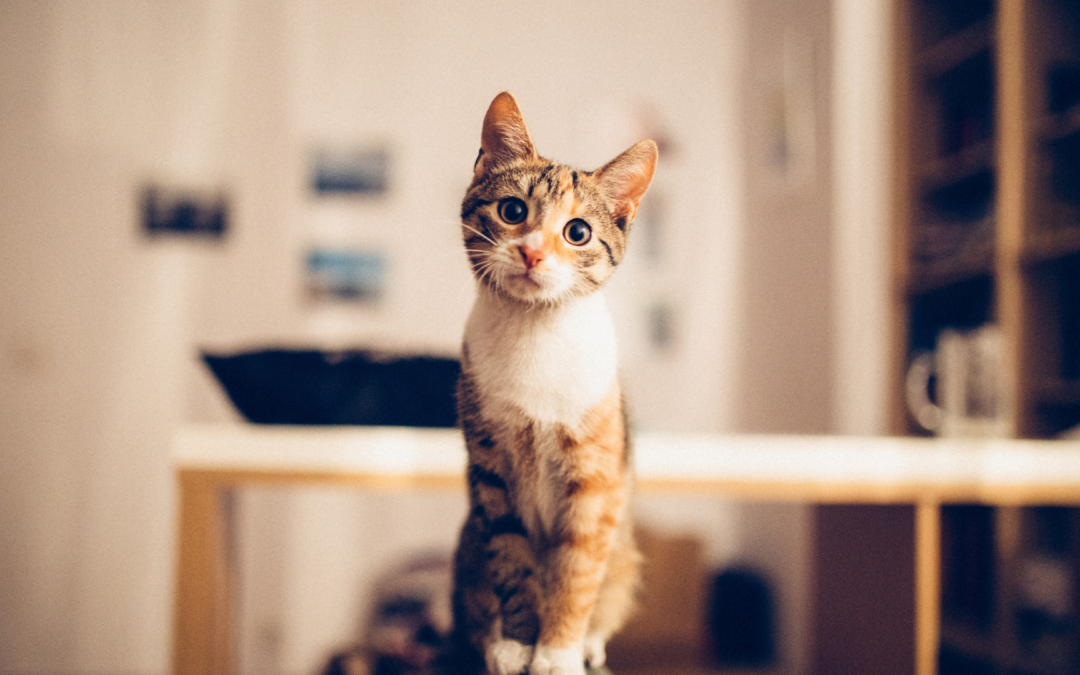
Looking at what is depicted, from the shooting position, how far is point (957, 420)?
1130 mm

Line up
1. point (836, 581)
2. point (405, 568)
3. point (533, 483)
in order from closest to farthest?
point (533, 483) < point (836, 581) < point (405, 568)

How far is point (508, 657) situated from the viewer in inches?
14.4

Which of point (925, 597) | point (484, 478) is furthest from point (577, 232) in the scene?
point (925, 597)

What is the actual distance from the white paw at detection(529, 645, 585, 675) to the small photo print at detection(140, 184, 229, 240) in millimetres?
2540

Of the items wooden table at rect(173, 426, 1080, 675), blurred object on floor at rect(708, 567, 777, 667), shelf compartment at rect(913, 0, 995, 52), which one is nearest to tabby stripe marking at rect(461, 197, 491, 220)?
wooden table at rect(173, 426, 1080, 675)

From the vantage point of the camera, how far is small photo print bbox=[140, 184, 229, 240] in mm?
2449

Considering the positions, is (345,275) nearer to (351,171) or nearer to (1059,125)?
(351,171)

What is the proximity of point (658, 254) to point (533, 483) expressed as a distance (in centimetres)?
240

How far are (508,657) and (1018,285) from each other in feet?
5.77

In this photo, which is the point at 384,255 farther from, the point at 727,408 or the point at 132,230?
the point at 727,408

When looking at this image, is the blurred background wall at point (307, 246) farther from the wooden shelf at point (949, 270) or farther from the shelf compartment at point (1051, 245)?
the shelf compartment at point (1051, 245)

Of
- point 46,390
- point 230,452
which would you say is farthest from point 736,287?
point 46,390

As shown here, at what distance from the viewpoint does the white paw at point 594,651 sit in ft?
1.33

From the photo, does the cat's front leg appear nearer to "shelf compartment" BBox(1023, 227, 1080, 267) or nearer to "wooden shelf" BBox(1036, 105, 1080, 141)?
"shelf compartment" BBox(1023, 227, 1080, 267)
